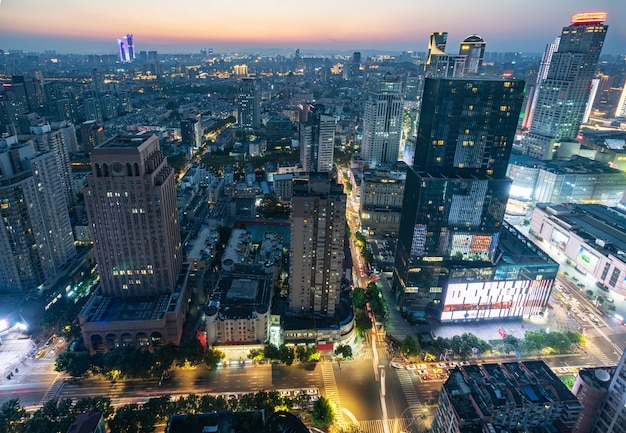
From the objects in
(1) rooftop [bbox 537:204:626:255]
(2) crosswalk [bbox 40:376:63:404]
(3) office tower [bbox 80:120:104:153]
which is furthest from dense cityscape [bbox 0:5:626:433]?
(3) office tower [bbox 80:120:104:153]

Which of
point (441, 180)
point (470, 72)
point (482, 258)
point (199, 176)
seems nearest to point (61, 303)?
point (199, 176)

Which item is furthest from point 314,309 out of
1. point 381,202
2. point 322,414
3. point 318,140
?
point 318,140

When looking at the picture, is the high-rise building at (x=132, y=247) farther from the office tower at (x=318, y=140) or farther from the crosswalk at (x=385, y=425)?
the office tower at (x=318, y=140)

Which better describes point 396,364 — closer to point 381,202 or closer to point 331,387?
point 331,387

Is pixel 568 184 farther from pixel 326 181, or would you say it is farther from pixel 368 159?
pixel 326 181

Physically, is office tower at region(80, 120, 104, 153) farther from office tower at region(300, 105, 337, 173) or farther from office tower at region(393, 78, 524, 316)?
office tower at region(393, 78, 524, 316)

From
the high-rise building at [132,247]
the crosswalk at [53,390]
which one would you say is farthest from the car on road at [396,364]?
the crosswalk at [53,390]

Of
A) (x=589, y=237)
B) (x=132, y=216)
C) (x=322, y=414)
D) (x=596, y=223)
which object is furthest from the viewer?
(x=596, y=223)
